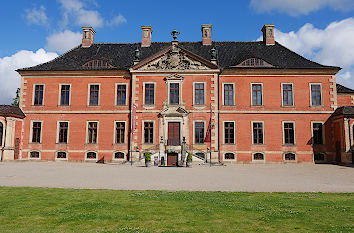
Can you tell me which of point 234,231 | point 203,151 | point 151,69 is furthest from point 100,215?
point 151,69

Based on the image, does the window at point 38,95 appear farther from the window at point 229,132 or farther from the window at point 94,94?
the window at point 229,132

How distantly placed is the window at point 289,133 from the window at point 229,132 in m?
5.21

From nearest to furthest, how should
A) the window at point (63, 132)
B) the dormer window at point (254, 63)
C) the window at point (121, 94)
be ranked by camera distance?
the dormer window at point (254, 63), the window at point (63, 132), the window at point (121, 94)

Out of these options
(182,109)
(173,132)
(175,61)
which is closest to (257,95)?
(182,109)

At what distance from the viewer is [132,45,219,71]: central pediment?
29359mm

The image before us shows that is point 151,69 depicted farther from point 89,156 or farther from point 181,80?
point 89,156

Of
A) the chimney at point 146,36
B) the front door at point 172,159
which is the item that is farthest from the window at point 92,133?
the chimney at point 146,36

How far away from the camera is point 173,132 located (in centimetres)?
2880

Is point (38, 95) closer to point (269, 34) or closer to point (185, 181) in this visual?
point (185, 181)

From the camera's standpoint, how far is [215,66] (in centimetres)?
2919

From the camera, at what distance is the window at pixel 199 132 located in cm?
2872

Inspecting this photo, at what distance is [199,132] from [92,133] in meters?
11.1

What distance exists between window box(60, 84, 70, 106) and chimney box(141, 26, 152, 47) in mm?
9914

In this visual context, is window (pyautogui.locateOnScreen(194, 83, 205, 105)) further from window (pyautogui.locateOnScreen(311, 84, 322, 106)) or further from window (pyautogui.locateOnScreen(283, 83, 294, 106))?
window (pyautogui.locateOnScreen(311, 84, 322, 106))
